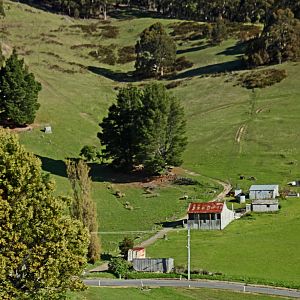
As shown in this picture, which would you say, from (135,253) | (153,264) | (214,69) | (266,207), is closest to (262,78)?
(214,69)

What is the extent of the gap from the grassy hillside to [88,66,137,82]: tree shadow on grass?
217mm

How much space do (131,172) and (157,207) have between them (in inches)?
545

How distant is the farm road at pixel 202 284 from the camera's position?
45.6 metres

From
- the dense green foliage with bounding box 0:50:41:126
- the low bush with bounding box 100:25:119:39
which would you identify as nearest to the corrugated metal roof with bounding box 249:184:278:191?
the dense green foliage with bounding box 0:50:41:126

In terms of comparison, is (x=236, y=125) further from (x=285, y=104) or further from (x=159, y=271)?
(x=159, y=271)

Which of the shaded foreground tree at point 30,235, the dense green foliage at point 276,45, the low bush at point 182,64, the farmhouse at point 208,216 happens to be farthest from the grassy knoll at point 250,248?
the low bush at point 182,64

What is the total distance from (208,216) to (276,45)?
255ft

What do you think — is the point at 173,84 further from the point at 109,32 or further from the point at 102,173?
the point at 109,32

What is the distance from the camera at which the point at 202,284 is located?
48125mm

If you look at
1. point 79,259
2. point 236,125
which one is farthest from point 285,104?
point 79,259

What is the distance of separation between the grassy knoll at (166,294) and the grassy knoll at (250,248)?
3760 mm

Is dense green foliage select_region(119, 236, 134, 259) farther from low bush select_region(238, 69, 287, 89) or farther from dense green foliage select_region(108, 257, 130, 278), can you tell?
low bush select_region(238, 69, 287, 89)

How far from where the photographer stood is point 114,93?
12888cm

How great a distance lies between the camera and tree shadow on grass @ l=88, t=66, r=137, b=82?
143m
